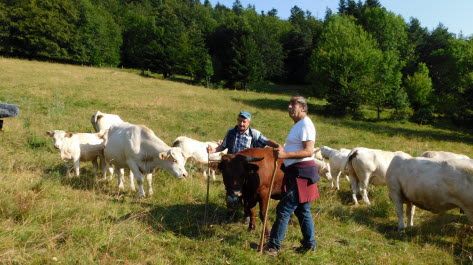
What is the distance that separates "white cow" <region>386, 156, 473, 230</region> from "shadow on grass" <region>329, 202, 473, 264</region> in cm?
38

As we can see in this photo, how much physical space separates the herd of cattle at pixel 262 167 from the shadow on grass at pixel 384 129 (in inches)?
929

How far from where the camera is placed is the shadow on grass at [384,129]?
120ft

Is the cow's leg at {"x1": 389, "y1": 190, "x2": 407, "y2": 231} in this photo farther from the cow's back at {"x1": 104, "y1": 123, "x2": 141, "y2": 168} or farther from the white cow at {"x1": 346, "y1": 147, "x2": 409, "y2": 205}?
the cow's back at {"x1": 104, "y1": 123, "x2": 141, "y2": 168}

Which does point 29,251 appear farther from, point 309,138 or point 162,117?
point 162,117

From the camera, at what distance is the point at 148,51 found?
230ft

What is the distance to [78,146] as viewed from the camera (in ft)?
39.0

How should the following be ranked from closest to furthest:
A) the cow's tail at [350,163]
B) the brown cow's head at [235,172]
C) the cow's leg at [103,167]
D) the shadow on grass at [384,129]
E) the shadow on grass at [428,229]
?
the brown cow's head at [235,172]
the shadow on grass at [428,229]
the cow's leg at [103,167]
the cow's tail at [350,163]
the shadow on grass at [384,129]

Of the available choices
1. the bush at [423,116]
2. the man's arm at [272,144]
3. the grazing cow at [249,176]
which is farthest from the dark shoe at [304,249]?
the bush at [423,116]

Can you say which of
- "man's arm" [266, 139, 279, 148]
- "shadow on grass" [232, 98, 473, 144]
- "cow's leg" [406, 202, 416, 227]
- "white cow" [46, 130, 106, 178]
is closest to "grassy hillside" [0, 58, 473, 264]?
"cow's leg" [406, 202, 416, 227]

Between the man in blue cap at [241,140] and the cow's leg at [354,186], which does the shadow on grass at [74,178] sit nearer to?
the man in blue cap at [241,140]

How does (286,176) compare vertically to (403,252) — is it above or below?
above

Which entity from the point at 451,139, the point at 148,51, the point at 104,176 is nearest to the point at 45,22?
the point at 148,51

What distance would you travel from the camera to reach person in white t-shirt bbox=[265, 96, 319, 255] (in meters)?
6.70

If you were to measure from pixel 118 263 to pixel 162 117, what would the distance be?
67.2ft
